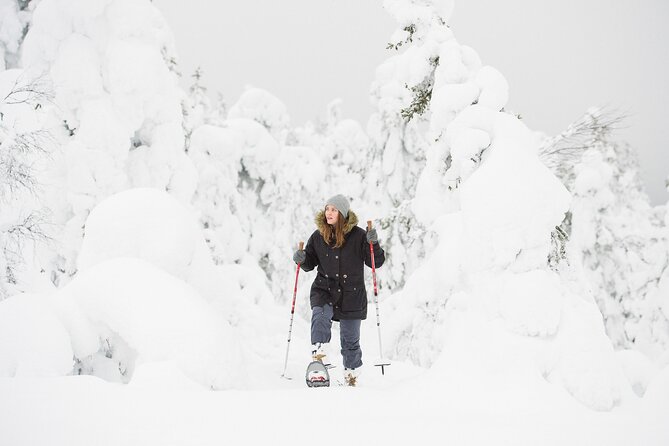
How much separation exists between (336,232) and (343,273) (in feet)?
1.69

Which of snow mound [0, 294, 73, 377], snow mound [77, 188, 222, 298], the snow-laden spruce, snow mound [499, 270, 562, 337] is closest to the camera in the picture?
snow mound [0, 294, 73, 377]

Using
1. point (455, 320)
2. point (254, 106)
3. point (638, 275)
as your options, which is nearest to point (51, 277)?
point (455, 320)

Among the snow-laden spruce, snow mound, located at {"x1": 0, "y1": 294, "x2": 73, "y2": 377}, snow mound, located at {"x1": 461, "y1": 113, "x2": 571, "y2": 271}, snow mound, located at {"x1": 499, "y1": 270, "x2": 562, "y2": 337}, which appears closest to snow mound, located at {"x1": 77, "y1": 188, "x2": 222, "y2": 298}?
snow mound, located at {"x1": 0, "y1": 294, "x2": 73, "y2": 377}

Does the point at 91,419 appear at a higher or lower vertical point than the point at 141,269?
lower

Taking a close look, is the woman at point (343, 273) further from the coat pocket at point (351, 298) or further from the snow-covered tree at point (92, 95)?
the snow-covered tree at point (92, 95)

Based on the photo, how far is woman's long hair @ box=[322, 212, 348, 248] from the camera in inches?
204

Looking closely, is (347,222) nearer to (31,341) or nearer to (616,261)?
(31,341)

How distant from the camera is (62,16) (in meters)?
9.21

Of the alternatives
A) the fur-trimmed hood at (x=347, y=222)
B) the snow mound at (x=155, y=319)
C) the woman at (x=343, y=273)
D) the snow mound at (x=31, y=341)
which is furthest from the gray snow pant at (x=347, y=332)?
the snow mound at (x=31, y=341)

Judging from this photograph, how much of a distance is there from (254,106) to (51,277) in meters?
11.5

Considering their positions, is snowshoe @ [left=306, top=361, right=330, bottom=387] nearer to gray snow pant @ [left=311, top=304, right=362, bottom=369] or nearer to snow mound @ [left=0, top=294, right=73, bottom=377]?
gray snow pant @ [left=311, top=304, right=362, bottom=369]

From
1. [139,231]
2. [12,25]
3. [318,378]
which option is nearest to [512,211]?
[318,378]

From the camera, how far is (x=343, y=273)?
521 cm

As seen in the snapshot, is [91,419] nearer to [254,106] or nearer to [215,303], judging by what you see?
[215,303]
